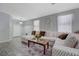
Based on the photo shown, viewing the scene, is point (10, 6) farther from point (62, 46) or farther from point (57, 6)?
point (62, 46)

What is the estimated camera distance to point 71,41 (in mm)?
1376

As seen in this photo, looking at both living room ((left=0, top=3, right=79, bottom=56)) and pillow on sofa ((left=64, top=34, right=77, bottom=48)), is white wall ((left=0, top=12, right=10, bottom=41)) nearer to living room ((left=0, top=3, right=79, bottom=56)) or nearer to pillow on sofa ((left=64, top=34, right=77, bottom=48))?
living room ((left=0, top=3, right=79, bottom=56))

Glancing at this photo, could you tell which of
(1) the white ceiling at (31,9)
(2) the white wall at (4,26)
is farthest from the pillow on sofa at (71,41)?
(2) the white wall at (4,26)

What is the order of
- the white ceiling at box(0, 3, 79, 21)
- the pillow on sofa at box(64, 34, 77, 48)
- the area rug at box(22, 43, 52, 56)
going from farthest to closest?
1. the pillow on sofa at box(64, 34, 77, 48)
2. the area rug at box(22, 43, 52, 56)
3. the white ceiling at box(0, 3, 79, 21)

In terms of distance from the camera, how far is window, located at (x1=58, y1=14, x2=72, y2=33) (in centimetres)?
121

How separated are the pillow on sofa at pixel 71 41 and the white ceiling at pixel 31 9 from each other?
0.46 m

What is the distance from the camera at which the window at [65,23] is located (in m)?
1.21

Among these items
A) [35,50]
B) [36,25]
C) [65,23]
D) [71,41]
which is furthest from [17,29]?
[71,41]

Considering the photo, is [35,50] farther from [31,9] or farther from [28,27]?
[31,9]

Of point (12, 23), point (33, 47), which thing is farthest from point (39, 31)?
point (12, 23)

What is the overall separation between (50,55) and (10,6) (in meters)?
0.90

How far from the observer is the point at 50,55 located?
46.0 inches

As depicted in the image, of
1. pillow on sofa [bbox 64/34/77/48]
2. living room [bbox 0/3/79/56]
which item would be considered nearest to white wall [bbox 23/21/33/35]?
living room [bbox 0/3/79/56]

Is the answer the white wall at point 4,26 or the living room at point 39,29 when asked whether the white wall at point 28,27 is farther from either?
the white wall at point 4,26
